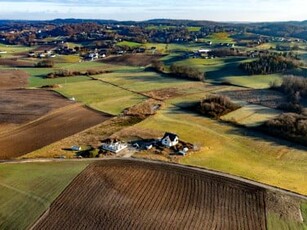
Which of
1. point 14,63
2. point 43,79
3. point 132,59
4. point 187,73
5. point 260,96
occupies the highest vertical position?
point 187,73

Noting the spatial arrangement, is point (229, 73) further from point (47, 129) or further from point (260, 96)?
point (47, 129)

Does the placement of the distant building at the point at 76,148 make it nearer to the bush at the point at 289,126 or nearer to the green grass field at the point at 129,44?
the bush at the point at 289,126

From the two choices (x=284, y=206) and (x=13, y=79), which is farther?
(x=13, y=79)

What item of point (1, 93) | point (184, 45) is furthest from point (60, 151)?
point (184, 45)

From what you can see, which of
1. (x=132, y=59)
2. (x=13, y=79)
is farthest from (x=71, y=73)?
(x=132, y=59)

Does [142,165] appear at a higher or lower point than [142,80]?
higher

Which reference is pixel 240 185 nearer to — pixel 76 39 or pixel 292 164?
pixel 292 164
